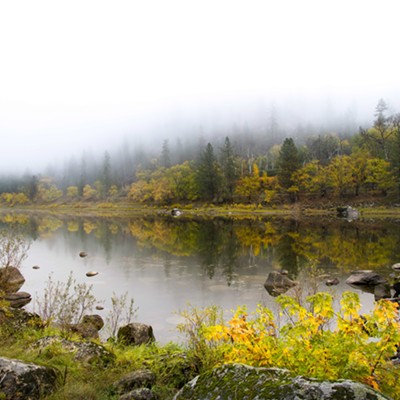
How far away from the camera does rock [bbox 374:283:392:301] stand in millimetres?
14984

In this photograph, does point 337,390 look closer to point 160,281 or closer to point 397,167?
point 160,281

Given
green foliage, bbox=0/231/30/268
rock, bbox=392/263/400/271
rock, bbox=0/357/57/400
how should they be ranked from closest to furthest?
rock, bbox=0/357/57/400 < green foliage, bbox=0/231/30/268 < rock, bbox=392/263/400/271

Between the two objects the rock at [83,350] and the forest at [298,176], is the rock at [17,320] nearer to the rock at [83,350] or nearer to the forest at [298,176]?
the rock at [83,350]

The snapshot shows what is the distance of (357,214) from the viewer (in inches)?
2527

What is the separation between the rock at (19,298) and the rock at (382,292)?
16.3 meters

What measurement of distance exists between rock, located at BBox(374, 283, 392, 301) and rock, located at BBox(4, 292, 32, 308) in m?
16.3

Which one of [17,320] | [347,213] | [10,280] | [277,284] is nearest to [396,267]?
[277,284]

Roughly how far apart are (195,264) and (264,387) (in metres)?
20.6

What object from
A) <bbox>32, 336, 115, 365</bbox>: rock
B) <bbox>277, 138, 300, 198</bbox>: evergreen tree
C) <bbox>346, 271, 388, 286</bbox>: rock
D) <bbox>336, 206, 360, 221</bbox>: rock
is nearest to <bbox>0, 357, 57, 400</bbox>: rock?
→ <bbox>32, 336, 115, 365</bbox>: rock

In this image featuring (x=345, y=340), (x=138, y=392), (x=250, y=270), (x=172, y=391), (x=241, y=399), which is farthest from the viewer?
(x=250, y=270)

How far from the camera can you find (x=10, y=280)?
16766 mm

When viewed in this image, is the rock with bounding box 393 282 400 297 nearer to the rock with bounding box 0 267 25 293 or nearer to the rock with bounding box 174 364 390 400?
the rock with bounding box 174 364 390 400

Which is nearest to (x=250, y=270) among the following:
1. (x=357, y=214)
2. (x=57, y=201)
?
(x=357, y=214)

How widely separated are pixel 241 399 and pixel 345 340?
5.34 feet
